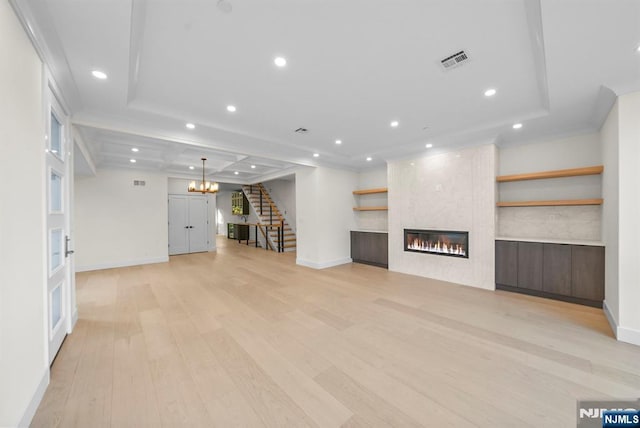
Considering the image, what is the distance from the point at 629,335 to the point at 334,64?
4.38m

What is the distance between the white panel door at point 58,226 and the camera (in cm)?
243

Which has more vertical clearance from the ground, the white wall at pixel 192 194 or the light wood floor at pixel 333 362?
the white wall at pixel 192 194

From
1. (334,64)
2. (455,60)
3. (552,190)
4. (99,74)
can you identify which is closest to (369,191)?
(552,190)

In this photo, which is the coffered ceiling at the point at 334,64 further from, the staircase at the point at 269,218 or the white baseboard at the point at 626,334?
the staircase at the point at 269,218

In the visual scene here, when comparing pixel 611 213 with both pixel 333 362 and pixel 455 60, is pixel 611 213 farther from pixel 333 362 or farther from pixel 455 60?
pixel 333 362

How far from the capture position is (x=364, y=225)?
24.6 feet

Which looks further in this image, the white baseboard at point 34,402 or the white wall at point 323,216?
the white wall at point 323,216

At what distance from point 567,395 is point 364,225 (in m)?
5.76

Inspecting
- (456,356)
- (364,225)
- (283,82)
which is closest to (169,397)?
(456,356)

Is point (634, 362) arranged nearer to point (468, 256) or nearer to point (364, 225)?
point (468, 256)

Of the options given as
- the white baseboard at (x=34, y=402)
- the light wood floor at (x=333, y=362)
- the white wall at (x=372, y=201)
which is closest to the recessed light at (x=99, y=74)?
the white baseboard at (x=34, y=402)

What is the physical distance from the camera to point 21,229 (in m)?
1.63

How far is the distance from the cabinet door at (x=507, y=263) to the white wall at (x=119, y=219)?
28.8 feet

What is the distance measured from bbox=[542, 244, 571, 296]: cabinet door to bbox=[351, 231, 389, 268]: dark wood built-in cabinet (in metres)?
3.06
